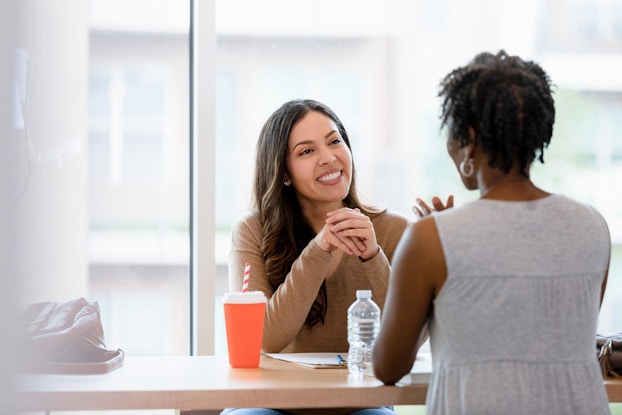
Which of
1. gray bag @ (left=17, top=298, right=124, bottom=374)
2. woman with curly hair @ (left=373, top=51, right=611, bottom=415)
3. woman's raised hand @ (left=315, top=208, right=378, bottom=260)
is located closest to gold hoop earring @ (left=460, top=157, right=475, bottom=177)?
woman with curly hair @ (left=373, top=51, right=611, bottom=415)

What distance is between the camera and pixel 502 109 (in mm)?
1490

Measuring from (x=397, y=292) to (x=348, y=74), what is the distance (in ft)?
5.97

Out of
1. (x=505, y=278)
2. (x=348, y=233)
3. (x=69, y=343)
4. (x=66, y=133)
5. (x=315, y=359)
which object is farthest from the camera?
(x=66, y=133)

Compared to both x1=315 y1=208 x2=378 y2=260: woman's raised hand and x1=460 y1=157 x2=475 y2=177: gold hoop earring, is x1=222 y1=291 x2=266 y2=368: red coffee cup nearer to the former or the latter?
x1=315 y1=208 x2=378 y2=260: woman's raised hand

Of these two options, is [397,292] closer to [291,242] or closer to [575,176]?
[291,242]

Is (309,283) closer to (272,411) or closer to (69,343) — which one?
(272,411)

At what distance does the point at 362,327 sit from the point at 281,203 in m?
0.60

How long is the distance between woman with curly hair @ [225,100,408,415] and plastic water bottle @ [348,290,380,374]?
190 millimetres

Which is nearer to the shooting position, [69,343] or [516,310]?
[516,310]

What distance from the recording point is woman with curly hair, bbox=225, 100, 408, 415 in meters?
2.16

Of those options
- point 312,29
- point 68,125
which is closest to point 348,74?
point 312,29

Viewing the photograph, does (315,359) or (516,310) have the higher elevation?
(516,310)

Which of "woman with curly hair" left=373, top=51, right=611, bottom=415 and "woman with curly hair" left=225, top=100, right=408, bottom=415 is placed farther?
"woman with curly hair" left=225, top=100, right=408, bottom=415

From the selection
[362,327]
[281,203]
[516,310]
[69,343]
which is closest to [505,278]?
[516,310]
